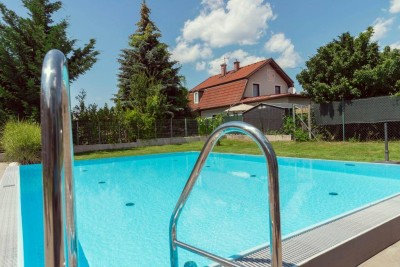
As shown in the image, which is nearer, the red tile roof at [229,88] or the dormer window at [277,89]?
the red tile roof at [229,88]

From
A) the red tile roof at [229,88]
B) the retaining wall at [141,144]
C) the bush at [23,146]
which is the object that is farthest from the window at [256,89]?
the bush at [23,146]

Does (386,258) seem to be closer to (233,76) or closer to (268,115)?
(268,115)

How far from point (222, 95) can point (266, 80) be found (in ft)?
16.0

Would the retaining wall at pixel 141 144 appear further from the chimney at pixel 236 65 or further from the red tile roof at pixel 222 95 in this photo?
the chimney at pixel 236 65

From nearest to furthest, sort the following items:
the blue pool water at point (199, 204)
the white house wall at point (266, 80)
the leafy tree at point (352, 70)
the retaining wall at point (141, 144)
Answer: the blue pool water at point (199, 204) → the leafy tree at point (352, 70) → the retaining wall at point (141, 144) → the white house wall at point (266, 80)

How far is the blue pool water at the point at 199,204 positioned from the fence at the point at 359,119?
6386 millimetres

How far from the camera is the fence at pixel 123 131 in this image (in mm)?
17906

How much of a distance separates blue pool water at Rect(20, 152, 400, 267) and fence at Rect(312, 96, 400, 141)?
21.0ft

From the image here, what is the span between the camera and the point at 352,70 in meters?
15.9

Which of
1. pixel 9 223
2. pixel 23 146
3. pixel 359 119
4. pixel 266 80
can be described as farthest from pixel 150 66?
pixel 9 223

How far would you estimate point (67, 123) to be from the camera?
0.97m

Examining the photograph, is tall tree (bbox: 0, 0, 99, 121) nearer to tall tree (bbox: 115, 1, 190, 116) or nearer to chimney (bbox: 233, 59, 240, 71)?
tall tree (bbox: 115, 1, 190, 116)

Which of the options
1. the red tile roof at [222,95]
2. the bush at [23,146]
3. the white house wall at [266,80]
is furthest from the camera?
the white house wall at [266,80]

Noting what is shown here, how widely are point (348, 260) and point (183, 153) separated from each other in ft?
42.4
